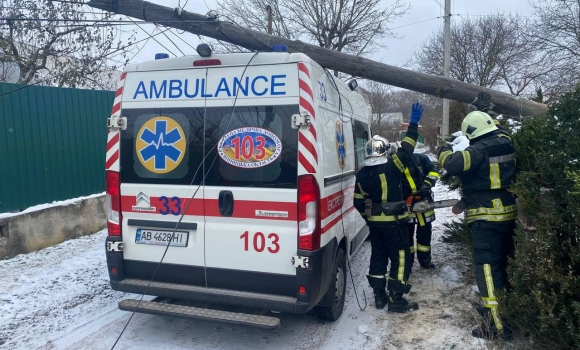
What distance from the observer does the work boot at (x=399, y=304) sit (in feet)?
15.5

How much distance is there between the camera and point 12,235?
21.3 feet

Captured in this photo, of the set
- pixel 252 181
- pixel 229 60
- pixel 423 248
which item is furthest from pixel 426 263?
pixel 229 60

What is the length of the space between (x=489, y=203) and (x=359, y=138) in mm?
2353

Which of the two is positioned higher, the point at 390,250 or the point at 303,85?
the point at 303,85

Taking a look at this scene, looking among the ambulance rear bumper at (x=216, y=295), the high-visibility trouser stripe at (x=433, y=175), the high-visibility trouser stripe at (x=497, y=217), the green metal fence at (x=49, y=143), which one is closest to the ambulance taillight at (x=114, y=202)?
the ambulance rear bumper at (x=216, y=295)

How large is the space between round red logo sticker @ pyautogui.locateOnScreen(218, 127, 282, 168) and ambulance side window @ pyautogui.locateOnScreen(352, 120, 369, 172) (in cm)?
212

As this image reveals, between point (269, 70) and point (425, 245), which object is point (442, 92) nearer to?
point (425, 245)

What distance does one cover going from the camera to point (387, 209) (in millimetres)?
4695

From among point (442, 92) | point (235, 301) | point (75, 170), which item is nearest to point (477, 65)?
point (442, 92)

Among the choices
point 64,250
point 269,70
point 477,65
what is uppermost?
point 477,65

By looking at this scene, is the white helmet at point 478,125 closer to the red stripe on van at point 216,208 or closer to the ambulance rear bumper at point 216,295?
the red stripe on van at point 216,208

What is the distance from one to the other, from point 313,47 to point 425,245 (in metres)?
3.19

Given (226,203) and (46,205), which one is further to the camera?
(46,205)

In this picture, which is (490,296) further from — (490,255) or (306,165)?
(306,165)
